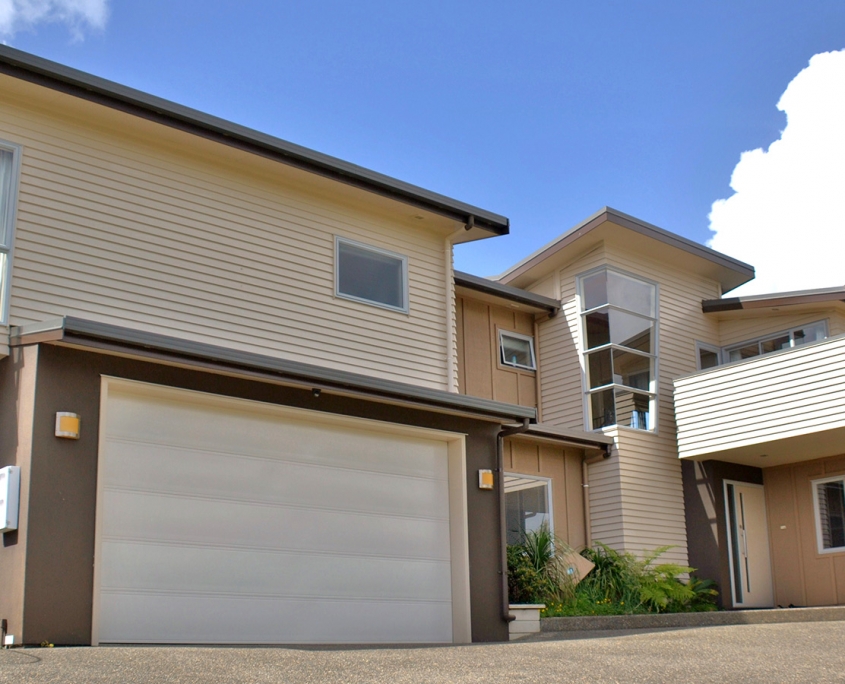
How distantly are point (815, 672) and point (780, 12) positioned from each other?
13.9 meters

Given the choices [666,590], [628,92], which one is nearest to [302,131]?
[628,92]

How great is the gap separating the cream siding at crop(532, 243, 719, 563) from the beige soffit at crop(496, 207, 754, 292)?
186mm

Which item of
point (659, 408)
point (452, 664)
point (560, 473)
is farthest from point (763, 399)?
point (452, 664)

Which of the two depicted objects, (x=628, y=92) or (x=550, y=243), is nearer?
(x=550, y=243)

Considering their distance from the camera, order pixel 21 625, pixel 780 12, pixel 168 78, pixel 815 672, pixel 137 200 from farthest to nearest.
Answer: pixel 780 12, pixel 168 78, pixel 137 200, pixel 21 625, pixel 815 672

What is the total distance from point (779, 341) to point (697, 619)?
5978mm

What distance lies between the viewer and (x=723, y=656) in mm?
8008

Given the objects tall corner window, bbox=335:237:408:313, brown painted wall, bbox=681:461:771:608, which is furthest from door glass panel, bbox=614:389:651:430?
tall corner window, bbox=335:237:408:313

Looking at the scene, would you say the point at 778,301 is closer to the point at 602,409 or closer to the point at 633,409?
the point at 633,409

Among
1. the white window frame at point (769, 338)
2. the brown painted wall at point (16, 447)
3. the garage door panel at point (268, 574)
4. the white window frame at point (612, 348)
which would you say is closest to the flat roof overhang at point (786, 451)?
the white window frame at point (612, 348)

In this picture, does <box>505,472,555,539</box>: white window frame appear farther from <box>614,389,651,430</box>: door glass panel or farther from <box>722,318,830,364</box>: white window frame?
<box>722,318,830,364</box>: white window frame

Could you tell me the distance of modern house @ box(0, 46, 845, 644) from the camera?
8.92 m

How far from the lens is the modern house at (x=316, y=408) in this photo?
892 cm

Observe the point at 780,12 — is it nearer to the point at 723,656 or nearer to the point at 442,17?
the point at 442,17
